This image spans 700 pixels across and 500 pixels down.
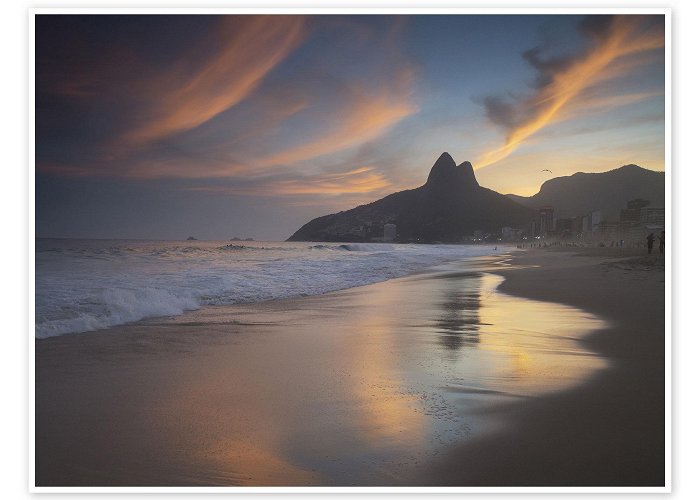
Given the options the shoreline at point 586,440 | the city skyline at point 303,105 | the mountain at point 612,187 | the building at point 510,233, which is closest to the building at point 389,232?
the mountain at point 612,187

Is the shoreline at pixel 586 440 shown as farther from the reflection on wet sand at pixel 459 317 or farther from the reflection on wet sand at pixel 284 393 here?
the reflection on wet sand at pixel 459 317

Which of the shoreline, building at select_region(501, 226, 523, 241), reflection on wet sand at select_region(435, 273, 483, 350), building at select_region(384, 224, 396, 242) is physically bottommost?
the shoreline

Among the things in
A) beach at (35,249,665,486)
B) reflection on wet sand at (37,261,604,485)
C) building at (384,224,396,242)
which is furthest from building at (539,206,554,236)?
beach at (35,249,665,486)

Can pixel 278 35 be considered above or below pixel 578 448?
above

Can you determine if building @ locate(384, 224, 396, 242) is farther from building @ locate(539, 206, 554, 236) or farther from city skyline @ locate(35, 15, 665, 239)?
city skyline @ locate(35, 15, 665, 239)

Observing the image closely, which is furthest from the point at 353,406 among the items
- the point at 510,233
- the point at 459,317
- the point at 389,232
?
the point at 510,233

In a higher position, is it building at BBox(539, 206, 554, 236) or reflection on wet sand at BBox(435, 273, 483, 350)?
building at BBox(539, 206, 554, 236)
